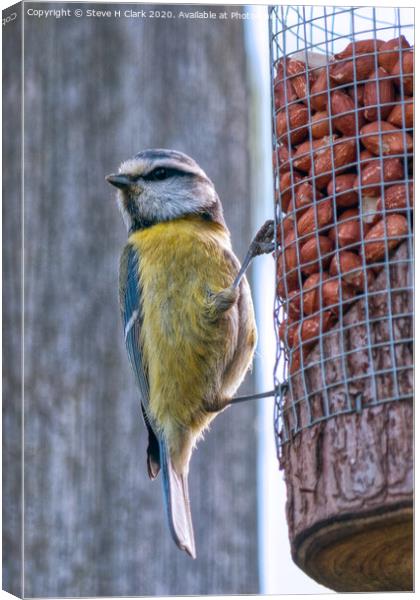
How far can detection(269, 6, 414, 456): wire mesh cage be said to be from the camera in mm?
3197

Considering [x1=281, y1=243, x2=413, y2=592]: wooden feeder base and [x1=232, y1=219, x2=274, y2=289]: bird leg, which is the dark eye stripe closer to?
[x1=232, y1=219, x2=274, y2=289]: bird leg

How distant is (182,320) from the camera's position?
12.0 ft

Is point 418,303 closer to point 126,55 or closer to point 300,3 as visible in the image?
point 300,3

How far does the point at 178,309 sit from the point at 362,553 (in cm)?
83

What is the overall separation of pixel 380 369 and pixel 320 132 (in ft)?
2.03

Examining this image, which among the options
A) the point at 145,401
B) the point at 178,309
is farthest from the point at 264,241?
the point at 145,401

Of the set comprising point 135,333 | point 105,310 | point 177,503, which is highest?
point 105,310

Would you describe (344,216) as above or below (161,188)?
below

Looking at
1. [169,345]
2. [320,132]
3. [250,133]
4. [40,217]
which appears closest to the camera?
[320,132]

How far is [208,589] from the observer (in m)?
3.91

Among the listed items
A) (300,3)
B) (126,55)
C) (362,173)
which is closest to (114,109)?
(126,55)

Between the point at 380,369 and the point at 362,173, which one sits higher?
the point at 362,173

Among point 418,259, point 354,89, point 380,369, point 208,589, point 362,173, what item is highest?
point 354,89

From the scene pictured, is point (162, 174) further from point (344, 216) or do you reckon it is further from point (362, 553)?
point (362, 553)
